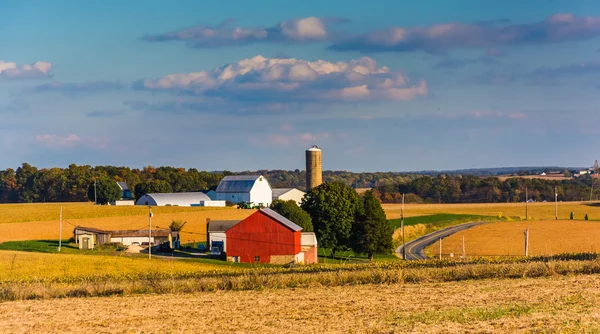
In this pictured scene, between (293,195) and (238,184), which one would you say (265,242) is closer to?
(293,195)

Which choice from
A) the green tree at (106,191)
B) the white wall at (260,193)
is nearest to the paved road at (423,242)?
the white wall at (260,193)

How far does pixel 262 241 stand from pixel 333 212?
1264cm

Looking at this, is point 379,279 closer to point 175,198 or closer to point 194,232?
point 194,232

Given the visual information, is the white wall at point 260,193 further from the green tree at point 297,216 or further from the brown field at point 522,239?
the green tree at point 297,216

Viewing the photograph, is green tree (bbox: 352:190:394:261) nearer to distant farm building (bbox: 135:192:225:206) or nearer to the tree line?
distant farm building (bbox: 135:192:225:206)

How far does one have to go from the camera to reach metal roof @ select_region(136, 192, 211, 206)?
387 ft

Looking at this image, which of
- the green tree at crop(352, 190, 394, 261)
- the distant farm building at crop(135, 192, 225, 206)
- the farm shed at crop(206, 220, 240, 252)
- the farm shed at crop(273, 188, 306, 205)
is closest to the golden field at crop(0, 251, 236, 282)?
the farm shed at crop(206, 220, 240, 252)

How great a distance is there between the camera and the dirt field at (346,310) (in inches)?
773

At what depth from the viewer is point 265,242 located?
66875mm

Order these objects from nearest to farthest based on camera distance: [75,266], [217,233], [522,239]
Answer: [75,266]
[217,233]
[522,239]

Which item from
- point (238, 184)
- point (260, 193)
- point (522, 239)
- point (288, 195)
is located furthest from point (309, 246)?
point (238, 184)

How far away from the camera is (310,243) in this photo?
68.7 m

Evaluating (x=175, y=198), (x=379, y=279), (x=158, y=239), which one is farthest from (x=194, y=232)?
(x=379, y=279)

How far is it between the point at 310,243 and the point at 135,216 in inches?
1391
